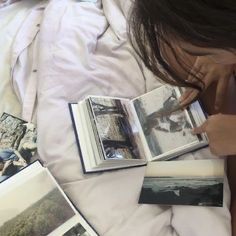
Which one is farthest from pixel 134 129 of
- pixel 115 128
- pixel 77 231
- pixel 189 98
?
pixel 77 231

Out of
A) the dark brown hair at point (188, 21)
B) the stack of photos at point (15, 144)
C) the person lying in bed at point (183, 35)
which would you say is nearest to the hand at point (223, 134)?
the person lying in bed at point (183, 35)

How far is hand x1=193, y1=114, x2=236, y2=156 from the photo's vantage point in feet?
2.76

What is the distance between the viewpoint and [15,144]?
1.02 meters

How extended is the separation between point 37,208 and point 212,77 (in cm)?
53

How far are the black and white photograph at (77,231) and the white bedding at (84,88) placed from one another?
0.09ft

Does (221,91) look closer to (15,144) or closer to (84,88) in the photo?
(84,88)

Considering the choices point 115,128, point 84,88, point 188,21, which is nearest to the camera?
point 188,21

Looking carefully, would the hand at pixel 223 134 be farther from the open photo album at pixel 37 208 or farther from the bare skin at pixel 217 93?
the open photo album at pixel 37 208

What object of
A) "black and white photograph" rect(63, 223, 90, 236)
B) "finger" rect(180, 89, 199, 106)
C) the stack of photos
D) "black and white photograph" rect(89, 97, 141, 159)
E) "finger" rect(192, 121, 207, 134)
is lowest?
"black and white photograph" rect(63, 223, 90, 236)

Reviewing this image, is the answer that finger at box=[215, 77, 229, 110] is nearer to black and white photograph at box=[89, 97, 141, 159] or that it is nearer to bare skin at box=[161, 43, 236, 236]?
bare skin at box=[161, 43, 236, 236]

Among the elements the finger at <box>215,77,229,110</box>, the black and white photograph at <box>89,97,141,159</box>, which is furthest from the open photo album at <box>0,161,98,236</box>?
the finger at <box>215,77,229,110</box>

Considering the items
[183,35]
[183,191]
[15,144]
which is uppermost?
[183,35]

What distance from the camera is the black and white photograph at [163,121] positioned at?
93 cm

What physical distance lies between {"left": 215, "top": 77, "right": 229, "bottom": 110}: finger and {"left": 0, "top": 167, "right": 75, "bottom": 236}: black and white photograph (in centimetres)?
43
